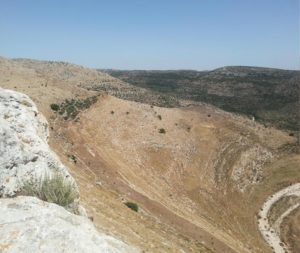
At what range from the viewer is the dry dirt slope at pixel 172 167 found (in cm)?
2820

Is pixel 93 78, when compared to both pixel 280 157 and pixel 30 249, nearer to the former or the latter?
pixel 280 157

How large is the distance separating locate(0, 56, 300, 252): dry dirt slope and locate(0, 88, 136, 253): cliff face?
9.29m

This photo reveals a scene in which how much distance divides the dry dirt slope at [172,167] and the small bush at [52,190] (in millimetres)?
9258

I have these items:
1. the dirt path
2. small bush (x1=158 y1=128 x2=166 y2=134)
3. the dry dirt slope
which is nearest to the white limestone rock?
the dry dirt slope

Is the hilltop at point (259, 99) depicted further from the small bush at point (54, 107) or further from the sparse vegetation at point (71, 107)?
the small bush at point (54, 107)

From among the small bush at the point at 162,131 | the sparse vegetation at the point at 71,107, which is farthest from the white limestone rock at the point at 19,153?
the small bush at the point at 162,131

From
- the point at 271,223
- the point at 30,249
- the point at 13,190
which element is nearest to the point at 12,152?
the point at 13,190

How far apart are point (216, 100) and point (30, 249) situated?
155 metres

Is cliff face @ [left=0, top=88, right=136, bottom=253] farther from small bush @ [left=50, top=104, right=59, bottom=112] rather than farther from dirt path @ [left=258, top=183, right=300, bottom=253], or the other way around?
small bush @ [left=50, top=104, right=59, bottom=112]

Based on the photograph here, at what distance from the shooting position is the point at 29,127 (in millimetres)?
12898

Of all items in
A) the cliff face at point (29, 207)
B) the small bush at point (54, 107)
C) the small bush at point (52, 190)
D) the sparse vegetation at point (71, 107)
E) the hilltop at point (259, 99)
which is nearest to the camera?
the cliff face at point (29, 207)

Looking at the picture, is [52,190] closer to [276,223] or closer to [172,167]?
[276,223]

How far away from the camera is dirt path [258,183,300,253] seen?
3934cm

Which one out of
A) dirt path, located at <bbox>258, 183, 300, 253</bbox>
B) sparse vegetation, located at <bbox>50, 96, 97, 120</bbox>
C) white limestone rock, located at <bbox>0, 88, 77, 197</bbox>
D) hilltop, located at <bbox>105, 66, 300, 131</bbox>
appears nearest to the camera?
white limestone rock, located at <bbox>0, 88, 77, 197</bbox>
